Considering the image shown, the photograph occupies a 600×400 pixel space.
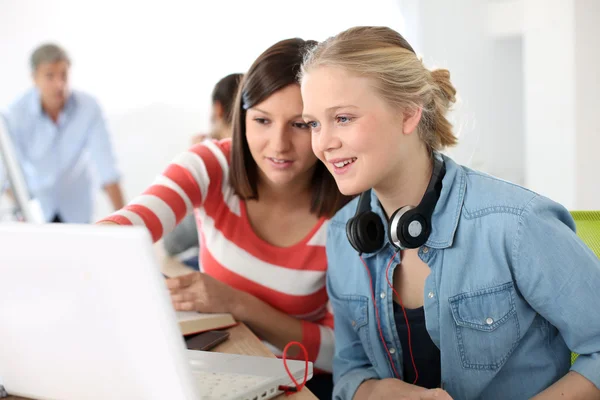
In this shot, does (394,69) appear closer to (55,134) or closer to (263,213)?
(263,213)

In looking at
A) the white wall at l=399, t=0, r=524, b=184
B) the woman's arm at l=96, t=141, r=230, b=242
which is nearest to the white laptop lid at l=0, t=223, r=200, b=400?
the woman's arm at l=96, t=141, r=230, b=242

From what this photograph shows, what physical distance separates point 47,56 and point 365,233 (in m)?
2.76

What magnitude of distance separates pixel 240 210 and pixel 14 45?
4116 millimetres

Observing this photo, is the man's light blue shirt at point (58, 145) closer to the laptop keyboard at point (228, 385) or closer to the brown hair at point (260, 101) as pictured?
the brown hair at point (260, 101)

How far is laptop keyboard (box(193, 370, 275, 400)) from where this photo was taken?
2.83 ft

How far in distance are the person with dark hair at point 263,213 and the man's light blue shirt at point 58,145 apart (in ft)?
7.34

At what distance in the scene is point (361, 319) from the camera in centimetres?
121

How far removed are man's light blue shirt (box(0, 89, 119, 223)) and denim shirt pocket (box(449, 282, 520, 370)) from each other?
112 inches

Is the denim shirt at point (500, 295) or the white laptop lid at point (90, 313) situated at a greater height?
the white laptop lid at point (90, 313)

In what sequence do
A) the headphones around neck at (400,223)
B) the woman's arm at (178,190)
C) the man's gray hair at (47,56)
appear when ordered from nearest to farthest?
1. the headphones around neck at (400,223)
2. the woman's arm at (178,190)
3. the man's gray hair at (47,56)

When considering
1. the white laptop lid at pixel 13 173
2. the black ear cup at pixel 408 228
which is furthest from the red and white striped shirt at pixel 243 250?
the white laptop lid at pixel 13 173

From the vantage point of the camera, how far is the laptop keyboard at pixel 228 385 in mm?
862

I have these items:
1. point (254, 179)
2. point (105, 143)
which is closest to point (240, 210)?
point (254, 179)

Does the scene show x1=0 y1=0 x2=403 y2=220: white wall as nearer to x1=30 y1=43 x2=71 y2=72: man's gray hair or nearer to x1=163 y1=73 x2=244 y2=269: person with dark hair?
x1=30 y1=43 x2=71 y2=72: man's gray hair
